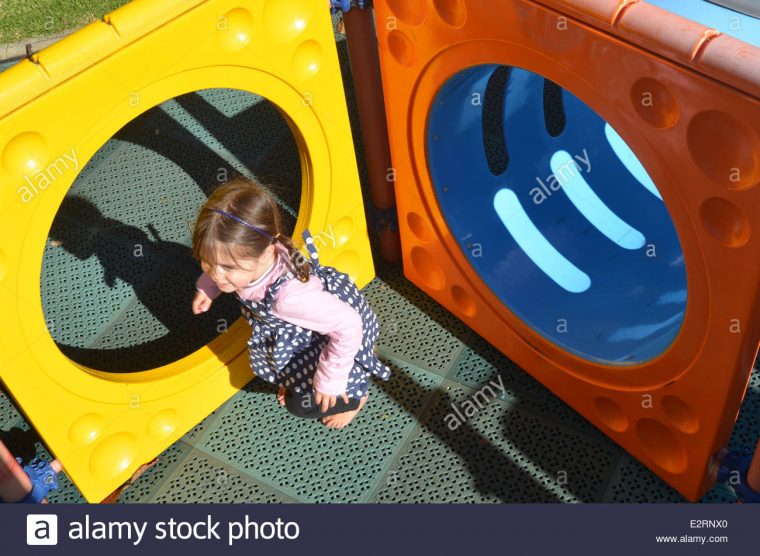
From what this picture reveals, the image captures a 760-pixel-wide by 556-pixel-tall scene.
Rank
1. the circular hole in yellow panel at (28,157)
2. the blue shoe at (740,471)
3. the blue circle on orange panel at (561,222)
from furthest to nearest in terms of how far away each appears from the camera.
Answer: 1. the blue circle on orange panel at (561,222)
2. the blue shoe at (740,471)
3. the circular hole in yellow panel at (28,157)

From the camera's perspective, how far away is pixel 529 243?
9.89 feet

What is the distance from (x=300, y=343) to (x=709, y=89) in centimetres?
129

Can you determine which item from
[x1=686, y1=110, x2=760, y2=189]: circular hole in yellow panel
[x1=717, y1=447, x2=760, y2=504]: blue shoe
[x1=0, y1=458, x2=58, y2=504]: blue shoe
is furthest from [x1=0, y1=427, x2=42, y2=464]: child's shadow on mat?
[x1=686, y1=110, x2=760, y2=189]: circular hole in yellow panel

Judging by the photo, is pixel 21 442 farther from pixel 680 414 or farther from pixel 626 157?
pixel 626 157

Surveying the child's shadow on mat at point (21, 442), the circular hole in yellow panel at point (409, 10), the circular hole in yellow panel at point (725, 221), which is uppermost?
the circular hole in yellow panel at point (409, 10)

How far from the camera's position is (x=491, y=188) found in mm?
2979

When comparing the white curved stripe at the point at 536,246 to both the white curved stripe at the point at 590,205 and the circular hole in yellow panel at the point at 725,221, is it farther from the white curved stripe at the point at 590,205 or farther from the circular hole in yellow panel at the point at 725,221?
the circular hole in yellow panel at the point at 725,221

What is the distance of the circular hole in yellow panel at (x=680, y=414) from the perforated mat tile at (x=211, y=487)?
1098mm

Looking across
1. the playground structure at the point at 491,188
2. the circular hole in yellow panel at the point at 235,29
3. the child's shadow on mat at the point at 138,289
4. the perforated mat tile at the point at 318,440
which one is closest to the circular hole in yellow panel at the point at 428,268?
the playground structure at the point at 491,188

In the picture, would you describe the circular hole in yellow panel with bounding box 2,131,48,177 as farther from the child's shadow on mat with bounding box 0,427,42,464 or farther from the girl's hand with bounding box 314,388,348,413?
the child's shadow on mat with bounding box 0,427,42,464

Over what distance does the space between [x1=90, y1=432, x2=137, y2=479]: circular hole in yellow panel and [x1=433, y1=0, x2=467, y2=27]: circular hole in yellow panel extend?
1479 millimetres

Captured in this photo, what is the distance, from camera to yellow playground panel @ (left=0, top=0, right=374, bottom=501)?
2.05 metres

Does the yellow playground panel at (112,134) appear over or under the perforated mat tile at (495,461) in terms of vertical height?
over

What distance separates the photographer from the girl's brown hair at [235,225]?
218 centimetres
